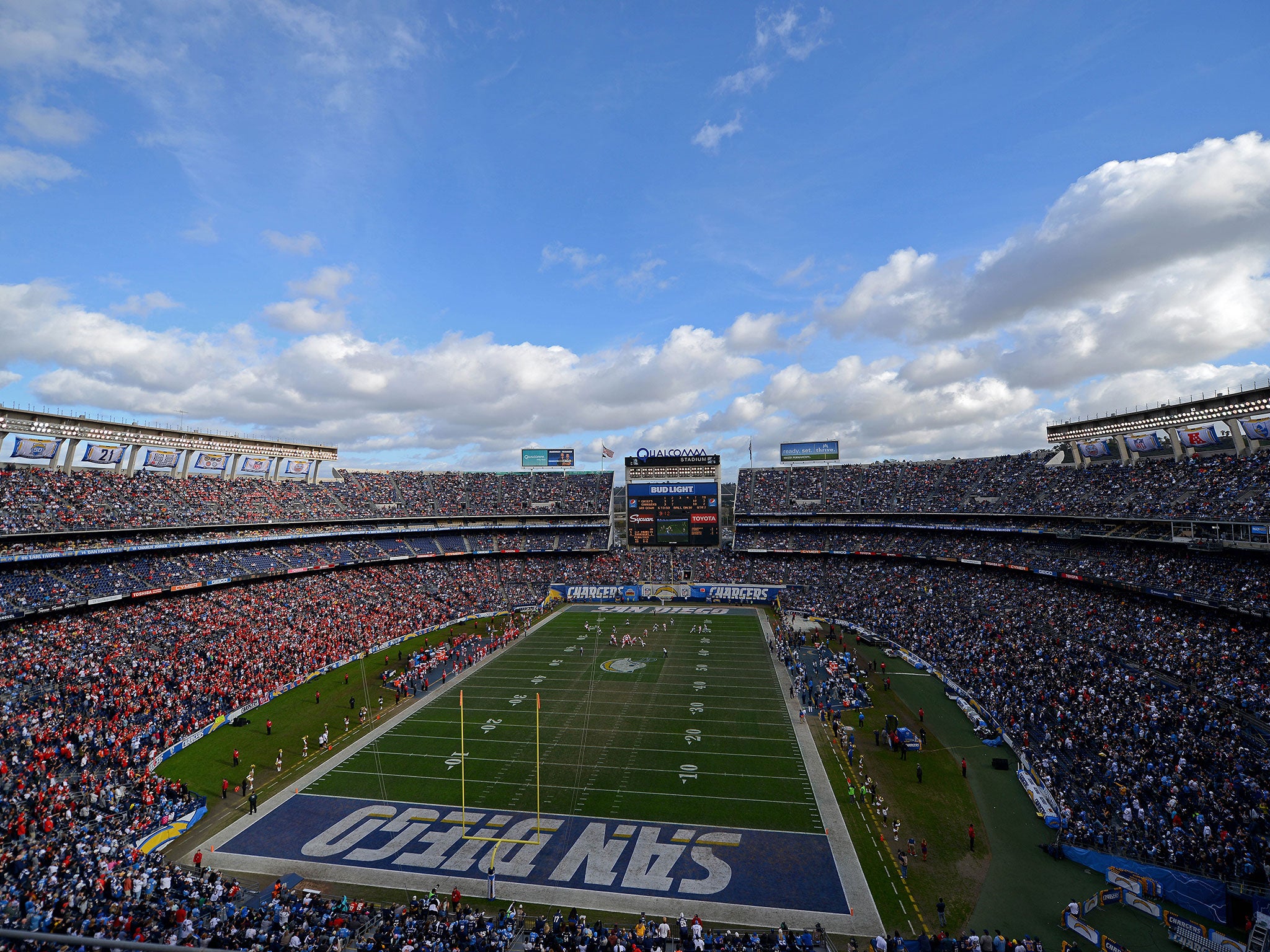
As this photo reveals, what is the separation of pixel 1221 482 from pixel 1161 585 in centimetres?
829

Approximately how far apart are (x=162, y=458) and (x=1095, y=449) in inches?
2867

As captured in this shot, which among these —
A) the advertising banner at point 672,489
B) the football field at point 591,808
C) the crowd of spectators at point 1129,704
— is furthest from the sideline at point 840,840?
the advertising banner at point 672,489

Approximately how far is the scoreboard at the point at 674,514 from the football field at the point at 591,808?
2973 cm

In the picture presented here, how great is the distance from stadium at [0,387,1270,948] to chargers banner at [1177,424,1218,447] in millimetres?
201

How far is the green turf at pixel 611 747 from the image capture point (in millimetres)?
21906

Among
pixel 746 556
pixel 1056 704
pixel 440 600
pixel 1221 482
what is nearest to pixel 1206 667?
pixel 1056 704

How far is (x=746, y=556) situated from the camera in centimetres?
6400

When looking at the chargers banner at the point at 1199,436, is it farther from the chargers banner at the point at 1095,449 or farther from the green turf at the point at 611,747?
the green turf at the point at 611,747

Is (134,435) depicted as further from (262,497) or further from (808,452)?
(808,452)

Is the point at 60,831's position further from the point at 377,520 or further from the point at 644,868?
the point at 377,520

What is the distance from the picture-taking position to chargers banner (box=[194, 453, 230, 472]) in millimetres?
51625

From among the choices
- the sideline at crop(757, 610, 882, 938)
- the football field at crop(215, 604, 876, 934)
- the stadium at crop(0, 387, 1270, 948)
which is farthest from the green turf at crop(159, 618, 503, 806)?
the sideline at crop(757, 610, 882, 938)

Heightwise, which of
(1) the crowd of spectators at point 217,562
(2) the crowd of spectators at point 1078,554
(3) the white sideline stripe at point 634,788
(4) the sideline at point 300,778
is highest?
(2) the crowd of spectators at point 1078,554

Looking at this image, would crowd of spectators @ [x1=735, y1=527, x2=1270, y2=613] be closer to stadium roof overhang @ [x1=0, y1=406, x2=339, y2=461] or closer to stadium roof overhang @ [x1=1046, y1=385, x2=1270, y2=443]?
stadium roof overhang @ [x1=1046, y1=385, x2=1270, y2=443]
